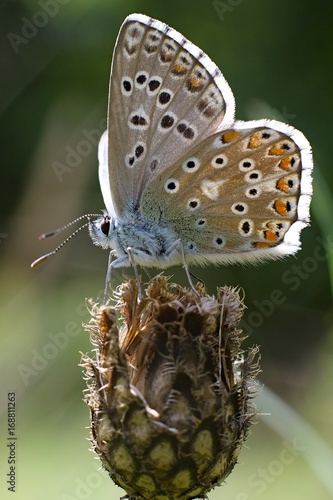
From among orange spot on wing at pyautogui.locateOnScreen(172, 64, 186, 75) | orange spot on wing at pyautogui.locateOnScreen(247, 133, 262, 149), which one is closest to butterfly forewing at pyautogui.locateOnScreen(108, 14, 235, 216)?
orange spot on wing at pyautogui.locateOnScreen(172, 64, 186, 75)

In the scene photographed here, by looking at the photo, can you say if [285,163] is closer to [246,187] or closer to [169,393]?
[246,187]

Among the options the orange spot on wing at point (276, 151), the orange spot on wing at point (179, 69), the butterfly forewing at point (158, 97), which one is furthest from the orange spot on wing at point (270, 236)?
the orange spot on wing at point (179, 69)

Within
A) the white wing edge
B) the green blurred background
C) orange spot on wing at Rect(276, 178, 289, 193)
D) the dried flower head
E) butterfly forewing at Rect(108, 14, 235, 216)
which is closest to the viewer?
the dried flower head

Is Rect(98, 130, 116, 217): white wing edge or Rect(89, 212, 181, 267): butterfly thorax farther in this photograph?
Rect(98, 130, 116, 217): white wing edge

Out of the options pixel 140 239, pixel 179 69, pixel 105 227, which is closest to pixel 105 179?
pixel 105 227

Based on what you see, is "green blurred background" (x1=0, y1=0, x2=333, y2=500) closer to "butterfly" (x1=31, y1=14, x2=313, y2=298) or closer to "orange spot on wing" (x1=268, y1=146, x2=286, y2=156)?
A: "butterfly" (x1=31, y1=14, x2=313, y2=298)

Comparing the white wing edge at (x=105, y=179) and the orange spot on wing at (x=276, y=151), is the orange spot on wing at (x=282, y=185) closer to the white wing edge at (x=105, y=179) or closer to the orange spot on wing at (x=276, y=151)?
the orange spot on wing at (x=276, y=151)
